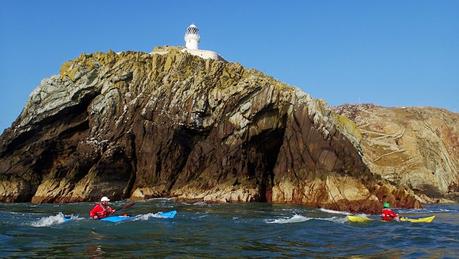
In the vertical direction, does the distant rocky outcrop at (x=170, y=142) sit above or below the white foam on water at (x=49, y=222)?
above

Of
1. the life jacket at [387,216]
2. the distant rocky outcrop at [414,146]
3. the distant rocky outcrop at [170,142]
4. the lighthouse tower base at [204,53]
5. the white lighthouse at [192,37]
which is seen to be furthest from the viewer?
the distant rocky outcrop at [414,146]

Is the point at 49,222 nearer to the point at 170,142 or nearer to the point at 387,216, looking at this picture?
the point at 387,216

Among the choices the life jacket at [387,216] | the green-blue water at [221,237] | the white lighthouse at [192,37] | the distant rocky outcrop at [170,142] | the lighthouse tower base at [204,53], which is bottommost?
the green-blue water at [221,237]

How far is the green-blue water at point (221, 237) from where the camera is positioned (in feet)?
60.0

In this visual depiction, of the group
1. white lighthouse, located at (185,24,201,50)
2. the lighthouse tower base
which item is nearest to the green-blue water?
the lighthouse tower base

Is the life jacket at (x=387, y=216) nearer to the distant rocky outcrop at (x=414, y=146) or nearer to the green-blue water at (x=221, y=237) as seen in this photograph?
the green-blue water at (x=221, y=237)

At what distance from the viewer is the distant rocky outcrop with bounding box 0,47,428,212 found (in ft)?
162

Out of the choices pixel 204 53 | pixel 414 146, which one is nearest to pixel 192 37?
pixel 204 53

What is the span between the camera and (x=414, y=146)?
91188 mm

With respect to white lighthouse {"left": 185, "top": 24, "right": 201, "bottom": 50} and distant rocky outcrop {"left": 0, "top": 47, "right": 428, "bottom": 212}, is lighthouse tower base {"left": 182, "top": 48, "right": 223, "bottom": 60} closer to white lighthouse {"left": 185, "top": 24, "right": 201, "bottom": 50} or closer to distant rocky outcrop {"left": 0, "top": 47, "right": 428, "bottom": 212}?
white lighthouse {"left": 185, "top": 24, "right": 201, "bottom": 50}

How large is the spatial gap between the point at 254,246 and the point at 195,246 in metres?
2.29

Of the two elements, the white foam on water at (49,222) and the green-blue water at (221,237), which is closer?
the green-blue water at (221,237)

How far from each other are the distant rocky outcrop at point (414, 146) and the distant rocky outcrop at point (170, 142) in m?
25.4

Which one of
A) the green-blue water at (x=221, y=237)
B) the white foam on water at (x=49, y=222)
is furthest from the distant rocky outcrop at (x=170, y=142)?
the white foam on water at (x=49, y=222)
